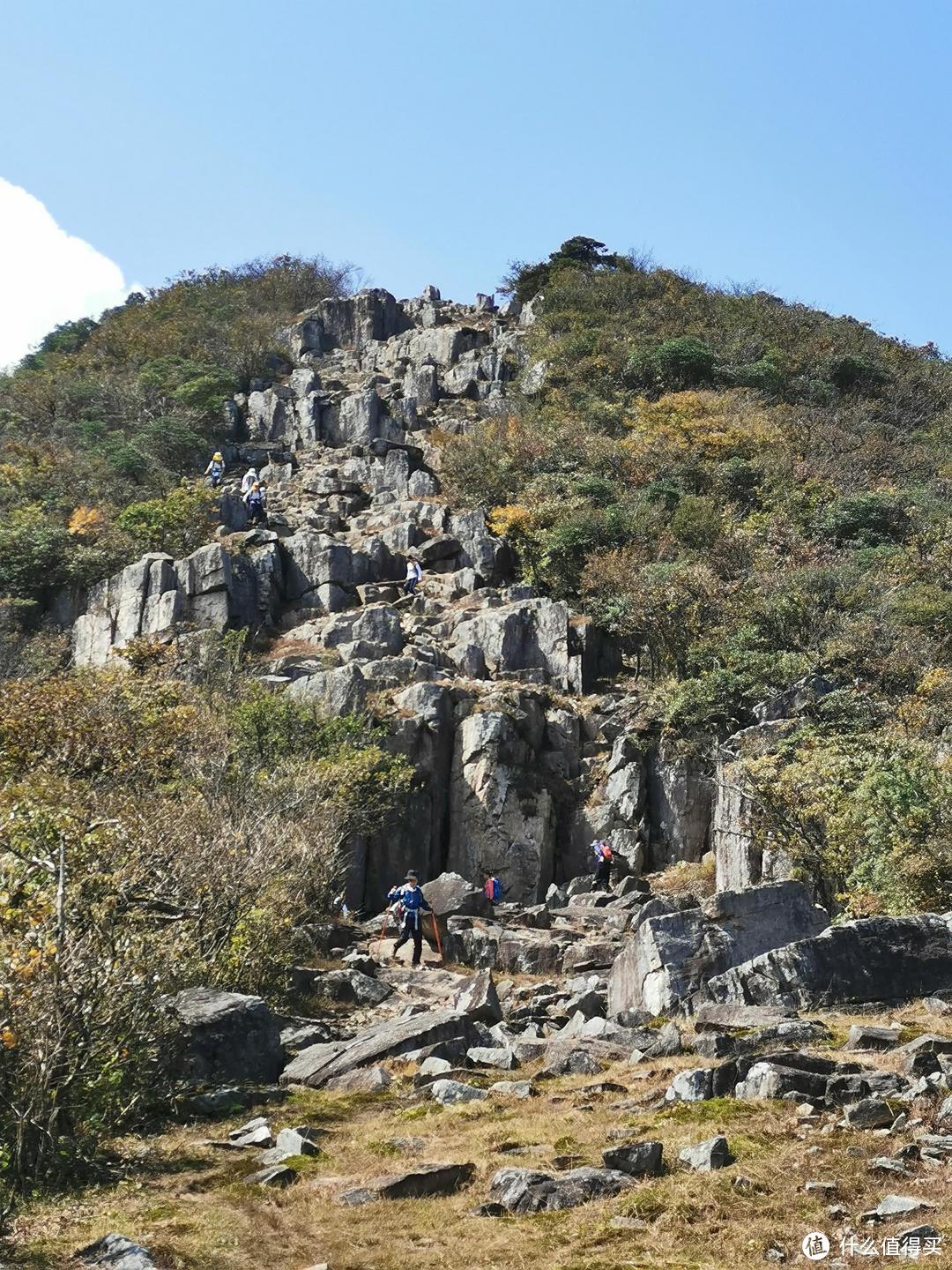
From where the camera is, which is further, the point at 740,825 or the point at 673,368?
the point at 673,368

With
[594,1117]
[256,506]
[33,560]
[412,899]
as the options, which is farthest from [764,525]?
[594,1117]

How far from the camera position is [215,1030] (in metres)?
11.1

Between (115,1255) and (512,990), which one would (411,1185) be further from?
(512,990)

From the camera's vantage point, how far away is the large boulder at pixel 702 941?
13.0m

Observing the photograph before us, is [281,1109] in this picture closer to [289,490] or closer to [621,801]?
[621,801]

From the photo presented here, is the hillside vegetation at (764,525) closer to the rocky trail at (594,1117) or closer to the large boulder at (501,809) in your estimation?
the large boulder at (501,809)

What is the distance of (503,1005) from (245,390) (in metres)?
41.7

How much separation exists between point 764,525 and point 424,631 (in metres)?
11.8

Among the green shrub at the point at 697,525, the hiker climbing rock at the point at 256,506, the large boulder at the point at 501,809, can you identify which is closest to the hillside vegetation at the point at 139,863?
the large boulder at the point at 501,809

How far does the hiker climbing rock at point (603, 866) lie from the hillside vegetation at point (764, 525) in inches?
147

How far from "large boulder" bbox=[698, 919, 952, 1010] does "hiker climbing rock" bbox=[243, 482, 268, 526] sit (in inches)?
1188

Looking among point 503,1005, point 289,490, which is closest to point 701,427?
point 289,490

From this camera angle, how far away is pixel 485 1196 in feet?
24.2

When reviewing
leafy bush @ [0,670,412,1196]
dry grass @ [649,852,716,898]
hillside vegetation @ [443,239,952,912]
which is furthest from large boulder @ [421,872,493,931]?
hillside vegetation @ [443,239,952,912]
